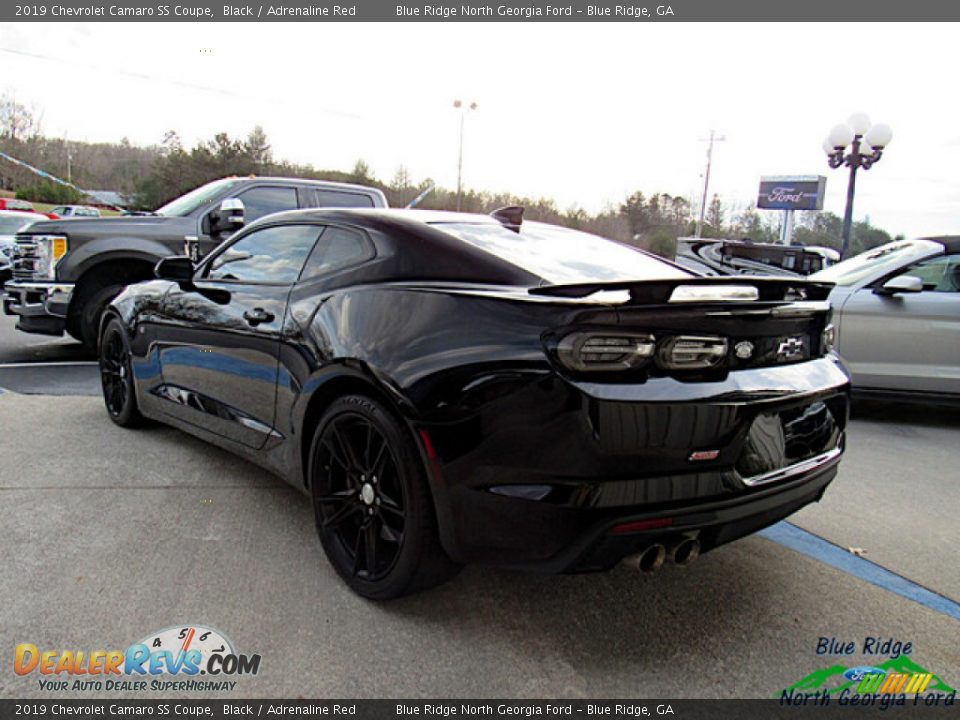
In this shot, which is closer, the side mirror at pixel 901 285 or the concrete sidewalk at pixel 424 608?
the concrete sidewalk at pixel 424 608

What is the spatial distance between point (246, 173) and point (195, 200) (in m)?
Answer: 27.6

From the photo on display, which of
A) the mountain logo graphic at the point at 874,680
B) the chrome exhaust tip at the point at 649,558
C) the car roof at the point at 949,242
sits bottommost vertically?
the mountain logo graphic at the point at 874,680

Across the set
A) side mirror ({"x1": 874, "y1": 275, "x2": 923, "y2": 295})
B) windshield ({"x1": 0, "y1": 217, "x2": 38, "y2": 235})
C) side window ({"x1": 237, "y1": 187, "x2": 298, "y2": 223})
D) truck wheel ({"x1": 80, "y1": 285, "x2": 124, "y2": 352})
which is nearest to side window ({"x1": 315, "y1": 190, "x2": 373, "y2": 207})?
side window ({"x1": 237, "y1": 187, "x2": 298, "y2": 223})

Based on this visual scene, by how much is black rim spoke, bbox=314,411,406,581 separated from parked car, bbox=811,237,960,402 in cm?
477

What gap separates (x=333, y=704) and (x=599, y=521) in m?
0.97

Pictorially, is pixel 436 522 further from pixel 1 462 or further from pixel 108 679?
pixel 1 462

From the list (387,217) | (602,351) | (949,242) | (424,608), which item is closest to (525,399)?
(602,351)

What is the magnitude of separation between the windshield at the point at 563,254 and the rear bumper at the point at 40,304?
559 centimetres

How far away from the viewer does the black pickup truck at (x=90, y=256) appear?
6.92 m

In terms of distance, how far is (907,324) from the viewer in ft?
19.1

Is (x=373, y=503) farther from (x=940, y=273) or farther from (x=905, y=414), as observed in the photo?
(x=905, y=414)

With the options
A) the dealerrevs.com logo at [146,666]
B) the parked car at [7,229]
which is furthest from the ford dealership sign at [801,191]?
the dealerrevs.com logo at [146,666]

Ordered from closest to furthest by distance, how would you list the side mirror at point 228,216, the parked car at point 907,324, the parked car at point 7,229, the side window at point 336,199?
the parked car at point 907,324 < the side mirror at point 228,216 < the side window at point 336,199 < the parked car at point 7,229

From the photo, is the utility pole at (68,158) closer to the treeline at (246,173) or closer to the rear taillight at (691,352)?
the treeline at (246,173)
